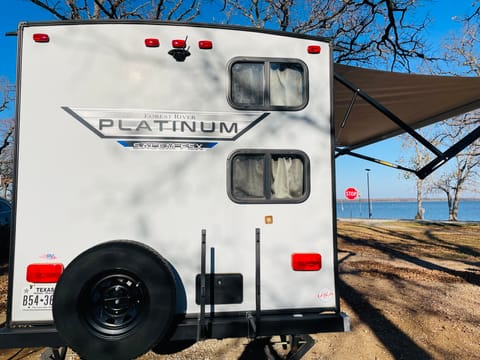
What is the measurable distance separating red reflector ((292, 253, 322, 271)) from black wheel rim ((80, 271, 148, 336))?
4.16 ft

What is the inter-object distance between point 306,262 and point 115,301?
62.7 inches

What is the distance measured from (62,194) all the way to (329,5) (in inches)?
463

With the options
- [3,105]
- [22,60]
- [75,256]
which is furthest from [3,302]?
[3,105]

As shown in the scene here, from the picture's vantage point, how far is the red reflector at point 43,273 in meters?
2.73

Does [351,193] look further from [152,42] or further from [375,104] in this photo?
[152,42]

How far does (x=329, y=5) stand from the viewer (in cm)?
1184

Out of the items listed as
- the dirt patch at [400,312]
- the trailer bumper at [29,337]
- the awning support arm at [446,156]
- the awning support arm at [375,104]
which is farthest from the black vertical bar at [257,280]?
the awning support arm at [446,156]

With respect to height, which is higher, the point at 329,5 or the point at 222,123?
the point at 329,5

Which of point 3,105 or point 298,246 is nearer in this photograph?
point 298,246

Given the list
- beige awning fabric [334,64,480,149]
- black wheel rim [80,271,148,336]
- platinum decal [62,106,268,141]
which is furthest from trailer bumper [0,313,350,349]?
beige awning fabric [334,64,480,149]

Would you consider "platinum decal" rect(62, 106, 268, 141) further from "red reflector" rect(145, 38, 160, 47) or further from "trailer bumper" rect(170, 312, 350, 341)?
"trailer bumper" rect(170, 312, 350, 341)

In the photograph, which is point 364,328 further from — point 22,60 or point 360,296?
point 22,60

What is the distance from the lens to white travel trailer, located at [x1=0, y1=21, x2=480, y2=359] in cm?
268

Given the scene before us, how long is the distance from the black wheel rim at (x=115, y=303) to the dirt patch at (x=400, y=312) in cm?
144
